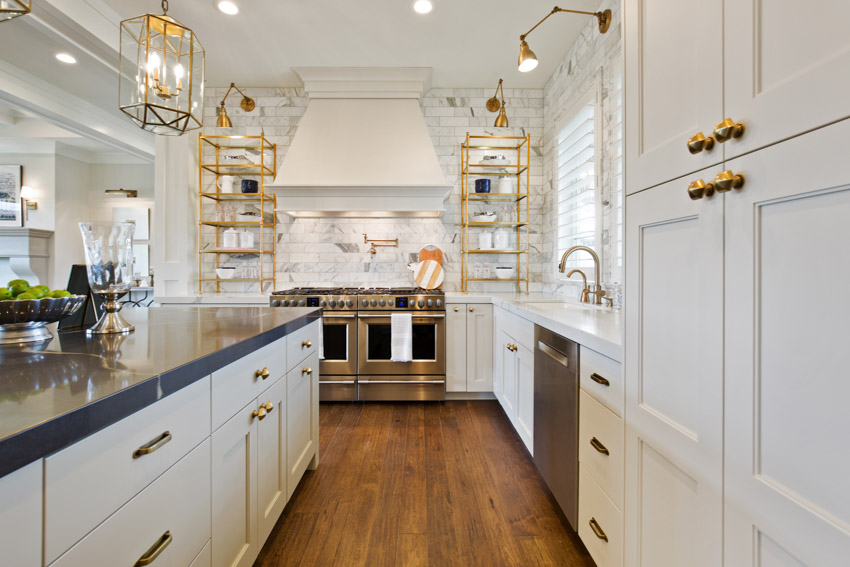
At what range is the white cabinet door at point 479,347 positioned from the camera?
3.23m

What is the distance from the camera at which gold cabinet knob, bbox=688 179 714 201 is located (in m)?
0.74

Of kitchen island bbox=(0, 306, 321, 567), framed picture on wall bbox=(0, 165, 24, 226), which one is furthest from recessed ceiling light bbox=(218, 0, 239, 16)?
framed picture on wall bbox=(0, 165, 24, 226)

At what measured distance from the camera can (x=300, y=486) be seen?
194 centimetres

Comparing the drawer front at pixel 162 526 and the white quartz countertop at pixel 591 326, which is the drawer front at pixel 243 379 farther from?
the white quartz countertop at pixel 591 326

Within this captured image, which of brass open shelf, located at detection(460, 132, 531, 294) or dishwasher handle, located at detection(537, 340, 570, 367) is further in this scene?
brass open shelf, located at detection(460, 132, 531, 294)

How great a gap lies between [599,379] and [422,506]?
111 centimetres

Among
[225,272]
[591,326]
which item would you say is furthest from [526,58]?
[225,272]

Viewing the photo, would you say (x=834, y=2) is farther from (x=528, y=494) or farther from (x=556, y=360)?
(x=528, y=494)

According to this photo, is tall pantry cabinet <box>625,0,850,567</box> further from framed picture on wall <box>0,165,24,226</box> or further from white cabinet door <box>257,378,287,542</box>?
framed picture on wall <box>0,165,24,226</box>

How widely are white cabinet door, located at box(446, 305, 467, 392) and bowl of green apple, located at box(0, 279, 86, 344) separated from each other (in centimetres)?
252

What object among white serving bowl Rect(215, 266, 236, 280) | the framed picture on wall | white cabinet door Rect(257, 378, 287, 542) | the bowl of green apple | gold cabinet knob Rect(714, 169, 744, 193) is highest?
the framed picture on wall

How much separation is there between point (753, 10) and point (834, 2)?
146 mm

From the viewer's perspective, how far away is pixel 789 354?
597mm

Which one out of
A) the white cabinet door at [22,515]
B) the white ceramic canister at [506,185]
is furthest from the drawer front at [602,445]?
the white ceramic canister at [506,185]
